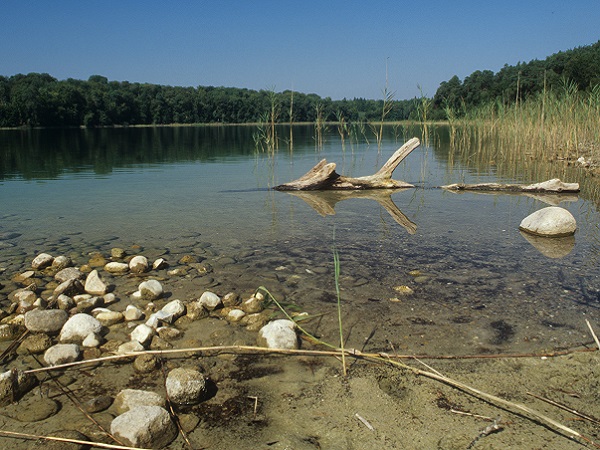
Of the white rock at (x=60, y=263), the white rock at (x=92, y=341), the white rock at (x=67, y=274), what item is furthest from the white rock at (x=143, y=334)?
the white rock at (x=60, y=263)

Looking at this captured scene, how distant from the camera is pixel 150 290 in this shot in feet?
14.1

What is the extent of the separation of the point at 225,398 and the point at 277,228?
449cm

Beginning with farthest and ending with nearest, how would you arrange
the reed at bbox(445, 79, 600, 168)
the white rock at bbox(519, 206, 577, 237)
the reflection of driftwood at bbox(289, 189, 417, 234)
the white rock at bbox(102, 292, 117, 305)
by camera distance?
the reed at bbox(445, 79, 600, 168), the reflection of driftwood at bbox(289, 189, 417, 234), the white rock at bbox(519, 206, 577, 237), the white rock at bbox(102, 292, 117, 305)

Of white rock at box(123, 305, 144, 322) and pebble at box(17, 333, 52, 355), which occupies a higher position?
white rock at box(123, 305, 144, 322)

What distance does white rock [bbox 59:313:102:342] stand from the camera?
3496 millimetres

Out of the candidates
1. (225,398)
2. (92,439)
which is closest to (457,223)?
(225,398)

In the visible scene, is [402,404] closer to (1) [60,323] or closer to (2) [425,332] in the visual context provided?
(2) [425,332]

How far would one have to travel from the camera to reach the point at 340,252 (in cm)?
570

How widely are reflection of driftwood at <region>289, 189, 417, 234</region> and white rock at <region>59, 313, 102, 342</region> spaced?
182 inches

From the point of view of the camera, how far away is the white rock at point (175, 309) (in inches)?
151

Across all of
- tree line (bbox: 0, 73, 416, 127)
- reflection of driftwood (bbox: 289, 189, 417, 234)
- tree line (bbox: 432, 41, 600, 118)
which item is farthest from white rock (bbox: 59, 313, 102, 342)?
tree line (bbox: 0, 73, 416, 127)

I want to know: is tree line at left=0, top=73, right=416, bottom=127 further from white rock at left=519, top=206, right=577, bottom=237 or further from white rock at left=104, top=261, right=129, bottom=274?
white rock at left=104, top=261, right=129, bottom=274

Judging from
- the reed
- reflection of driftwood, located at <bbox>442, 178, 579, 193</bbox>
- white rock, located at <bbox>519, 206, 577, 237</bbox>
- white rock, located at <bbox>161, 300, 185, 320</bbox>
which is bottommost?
white rock, located at <bbox>161, 300, 185, 320</bbox>

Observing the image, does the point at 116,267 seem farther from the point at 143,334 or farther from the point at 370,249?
the point at 370,249
